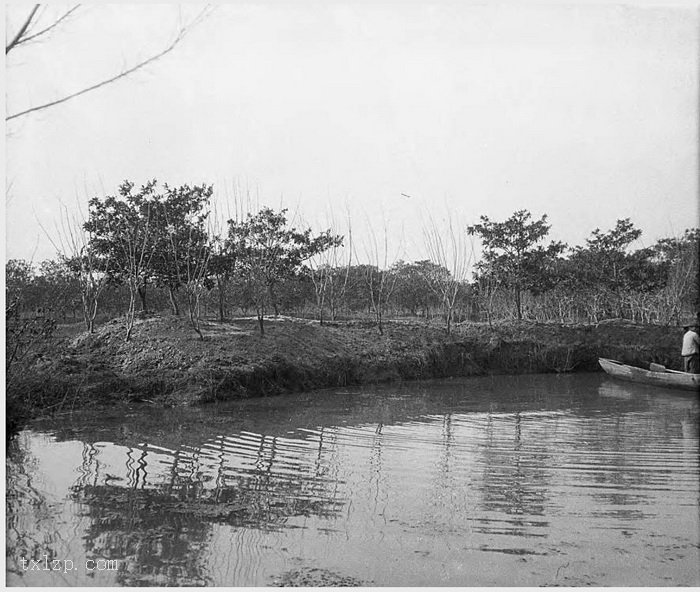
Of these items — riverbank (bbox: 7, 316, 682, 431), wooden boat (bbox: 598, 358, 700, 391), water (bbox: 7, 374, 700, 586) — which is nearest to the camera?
water (bbox: 7, 374, 700, 586)

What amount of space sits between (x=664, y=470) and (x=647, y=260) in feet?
35.1

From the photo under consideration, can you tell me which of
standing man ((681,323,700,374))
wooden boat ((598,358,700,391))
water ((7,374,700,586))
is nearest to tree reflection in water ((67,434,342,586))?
water ((7,374,700,586))

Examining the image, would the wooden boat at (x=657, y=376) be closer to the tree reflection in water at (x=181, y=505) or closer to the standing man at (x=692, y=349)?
the standing man at (x=692, y=349)

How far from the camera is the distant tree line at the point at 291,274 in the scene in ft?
35.5

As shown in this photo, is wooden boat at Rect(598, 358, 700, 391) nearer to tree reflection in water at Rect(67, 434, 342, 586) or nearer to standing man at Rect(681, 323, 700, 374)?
standing man at Rect(681, 323, 700, 374)

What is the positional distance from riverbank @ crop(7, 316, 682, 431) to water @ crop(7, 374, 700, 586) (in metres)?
0.98

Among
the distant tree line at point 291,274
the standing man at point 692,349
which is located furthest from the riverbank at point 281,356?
the standing man at point 692,349

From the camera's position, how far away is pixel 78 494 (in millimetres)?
4383

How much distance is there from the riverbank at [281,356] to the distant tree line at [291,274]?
0.47 m

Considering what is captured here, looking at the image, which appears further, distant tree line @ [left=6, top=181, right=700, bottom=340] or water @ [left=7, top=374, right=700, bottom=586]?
distant tree line @ [left=6, top=181, right=700, bottom=340]

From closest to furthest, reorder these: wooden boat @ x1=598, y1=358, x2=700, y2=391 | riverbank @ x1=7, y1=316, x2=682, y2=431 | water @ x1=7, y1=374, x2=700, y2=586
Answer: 1. water @ x1=7, y1=374, x2=700, y2=586
2. riverbank @ x1=7, y1=316, x2=682, y2=431
3. wooden boat @ x1=598, y1=358, x2=700, y2=391

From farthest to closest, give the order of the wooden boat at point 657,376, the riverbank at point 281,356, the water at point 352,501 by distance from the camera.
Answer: the wooden boat at point 657,376, the riverbank at point 281,356, the water at point 352,501

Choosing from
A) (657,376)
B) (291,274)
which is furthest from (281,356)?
(657,376)

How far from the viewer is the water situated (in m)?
3.22
